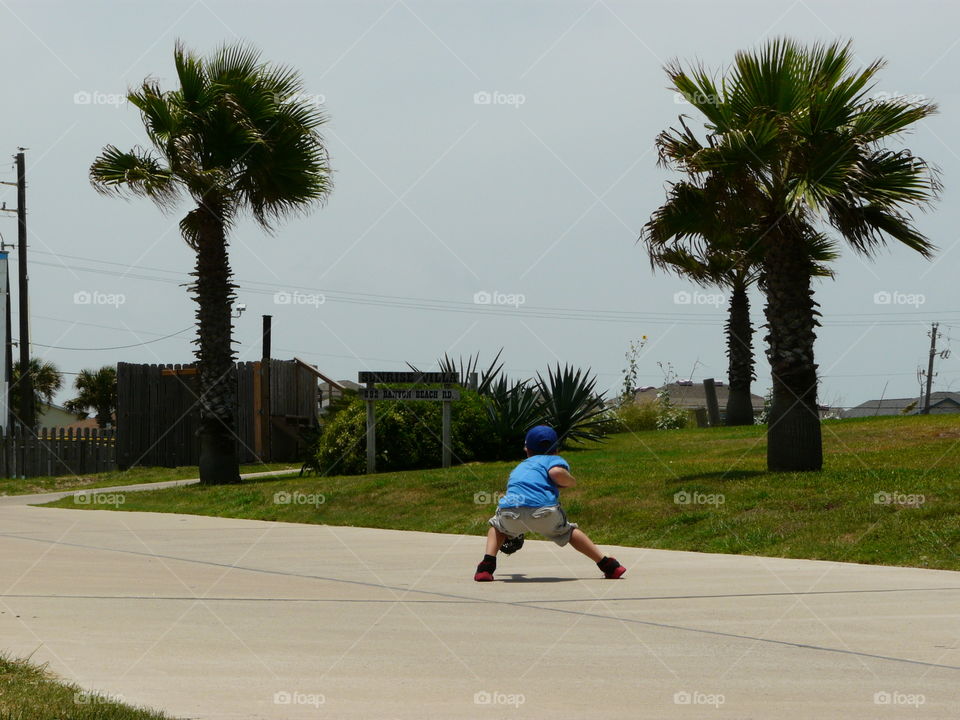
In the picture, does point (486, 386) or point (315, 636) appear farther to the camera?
point (486, 386)

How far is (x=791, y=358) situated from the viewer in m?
15.5

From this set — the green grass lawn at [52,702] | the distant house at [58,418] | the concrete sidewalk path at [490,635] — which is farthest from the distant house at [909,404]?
the green grass lawn at [52,702]

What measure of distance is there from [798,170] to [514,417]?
9.04 metres

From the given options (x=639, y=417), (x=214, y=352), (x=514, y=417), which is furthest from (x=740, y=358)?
(x=214, y=352)

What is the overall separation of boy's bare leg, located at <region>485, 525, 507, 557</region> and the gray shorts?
1.6 inches

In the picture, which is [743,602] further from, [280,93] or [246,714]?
[280,93]

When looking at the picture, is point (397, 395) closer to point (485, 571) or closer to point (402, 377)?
point (402, 377)

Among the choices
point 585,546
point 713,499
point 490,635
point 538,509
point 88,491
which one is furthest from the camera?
point 88,491

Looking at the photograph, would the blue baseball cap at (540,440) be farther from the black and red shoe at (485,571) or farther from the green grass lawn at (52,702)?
the green grass lawn at (52,702)

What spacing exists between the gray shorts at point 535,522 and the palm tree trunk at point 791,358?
6.37m

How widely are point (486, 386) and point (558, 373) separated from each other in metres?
2.09

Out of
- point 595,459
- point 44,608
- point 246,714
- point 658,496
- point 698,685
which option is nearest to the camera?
point 246,714

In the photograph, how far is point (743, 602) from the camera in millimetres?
8289

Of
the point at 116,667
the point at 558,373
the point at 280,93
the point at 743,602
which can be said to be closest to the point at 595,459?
the point at 558,373
